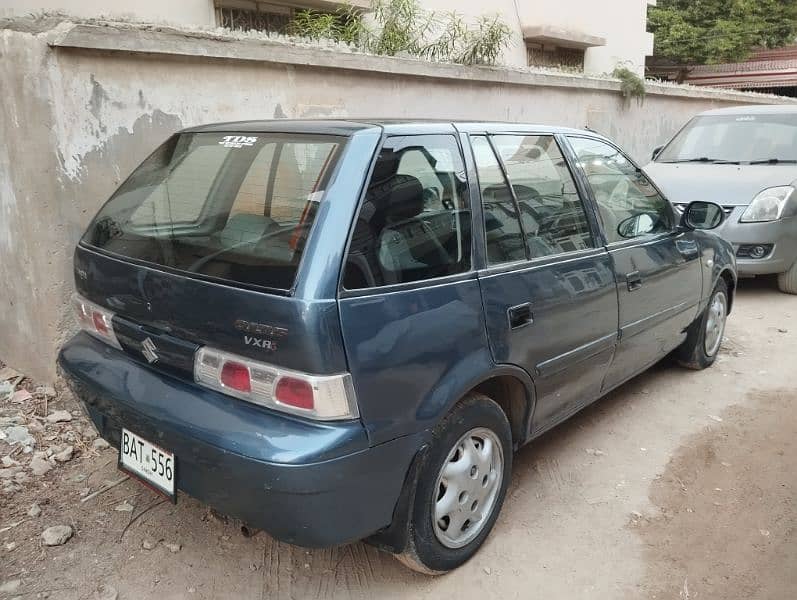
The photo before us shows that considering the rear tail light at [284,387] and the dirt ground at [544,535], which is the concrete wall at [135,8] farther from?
the rear tail light at [284,387]

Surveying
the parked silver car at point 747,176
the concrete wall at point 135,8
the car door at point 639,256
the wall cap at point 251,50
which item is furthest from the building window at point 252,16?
the car door at point 639,256

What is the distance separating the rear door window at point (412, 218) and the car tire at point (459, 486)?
57 centimetres

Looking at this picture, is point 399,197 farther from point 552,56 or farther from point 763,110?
point 552,56

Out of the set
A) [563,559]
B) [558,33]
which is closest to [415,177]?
[563,559]

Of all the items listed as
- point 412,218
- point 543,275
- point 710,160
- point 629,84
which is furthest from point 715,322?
point 629,84

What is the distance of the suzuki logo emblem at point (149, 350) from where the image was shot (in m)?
2.35

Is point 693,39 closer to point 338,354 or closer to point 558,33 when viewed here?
point 558,33

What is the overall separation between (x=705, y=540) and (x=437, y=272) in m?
1.67

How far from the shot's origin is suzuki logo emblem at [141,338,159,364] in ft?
7.72

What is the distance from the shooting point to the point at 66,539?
9.03ft

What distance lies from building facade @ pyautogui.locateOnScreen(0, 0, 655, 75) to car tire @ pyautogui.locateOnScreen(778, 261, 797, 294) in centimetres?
376

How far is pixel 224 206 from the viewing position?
249 cm

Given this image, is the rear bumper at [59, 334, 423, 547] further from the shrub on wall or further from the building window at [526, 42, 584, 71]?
the building window at [526, 42, 584, 71]

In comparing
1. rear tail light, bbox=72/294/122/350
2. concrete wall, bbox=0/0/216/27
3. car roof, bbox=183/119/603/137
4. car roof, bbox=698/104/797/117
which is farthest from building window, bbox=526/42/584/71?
rear tail light, bbox=72/294/122/350
